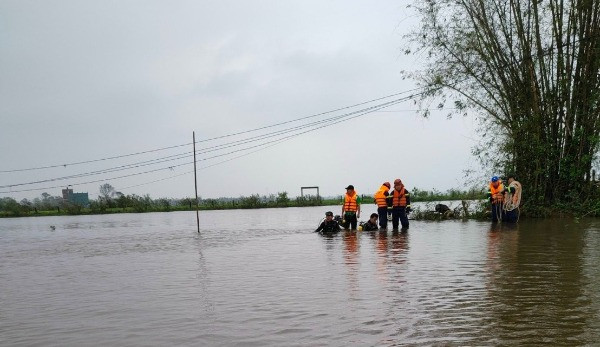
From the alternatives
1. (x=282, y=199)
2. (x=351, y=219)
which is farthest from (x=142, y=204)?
(x=351, y=219)

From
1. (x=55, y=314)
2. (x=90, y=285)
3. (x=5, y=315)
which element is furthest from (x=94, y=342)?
(x=90, y=285)

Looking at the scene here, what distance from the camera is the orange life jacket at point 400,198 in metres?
20.6

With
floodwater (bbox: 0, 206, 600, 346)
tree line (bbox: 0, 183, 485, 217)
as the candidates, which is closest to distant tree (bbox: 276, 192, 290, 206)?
tree line (bbox: 0, 183, 485, 217)

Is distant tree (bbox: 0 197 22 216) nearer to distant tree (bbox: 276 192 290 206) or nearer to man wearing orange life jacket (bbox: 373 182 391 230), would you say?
distant tree (bbox: 276 192 290 206)

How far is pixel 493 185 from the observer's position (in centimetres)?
2191

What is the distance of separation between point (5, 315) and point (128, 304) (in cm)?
168

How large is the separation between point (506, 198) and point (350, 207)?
647cm

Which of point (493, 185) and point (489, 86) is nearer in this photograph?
point (493, 185)

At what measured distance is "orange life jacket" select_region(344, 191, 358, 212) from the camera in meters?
21.0

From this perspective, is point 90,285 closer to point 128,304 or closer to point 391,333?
point 128,304

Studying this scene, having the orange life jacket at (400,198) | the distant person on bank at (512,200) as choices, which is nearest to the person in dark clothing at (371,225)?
the orange life jacket at (400,198)

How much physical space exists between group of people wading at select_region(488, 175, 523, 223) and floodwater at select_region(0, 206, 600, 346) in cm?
700

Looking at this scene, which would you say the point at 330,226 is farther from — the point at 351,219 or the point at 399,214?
the point at 399,214

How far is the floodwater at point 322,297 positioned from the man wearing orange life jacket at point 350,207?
20.2ft
